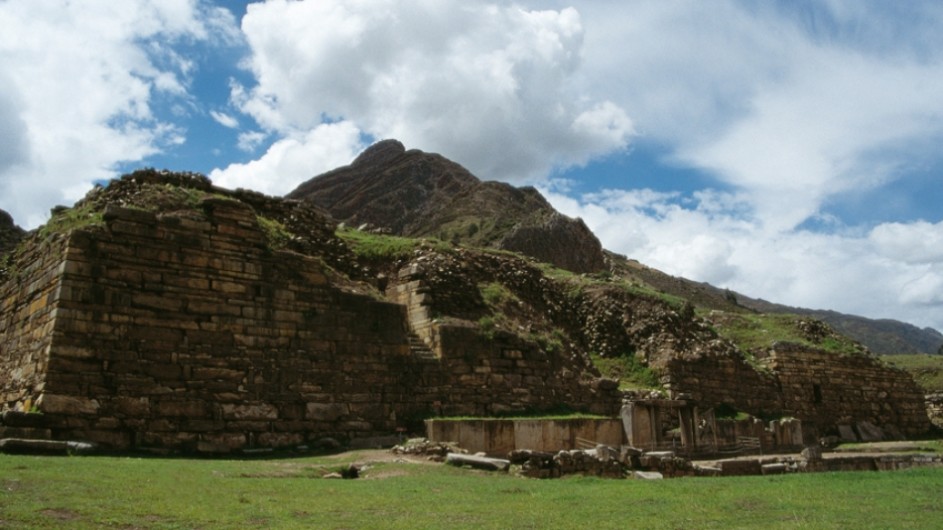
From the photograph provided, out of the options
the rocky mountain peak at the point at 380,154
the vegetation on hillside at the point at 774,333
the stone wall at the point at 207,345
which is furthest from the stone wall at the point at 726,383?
the rocky mountain peak at the point at 380,154

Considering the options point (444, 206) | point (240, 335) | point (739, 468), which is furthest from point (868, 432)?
point (444, 206)

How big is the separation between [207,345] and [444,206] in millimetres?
41046

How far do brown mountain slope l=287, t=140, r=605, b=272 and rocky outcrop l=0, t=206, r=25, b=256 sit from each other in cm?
2334

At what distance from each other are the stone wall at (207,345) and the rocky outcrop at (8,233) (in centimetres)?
772

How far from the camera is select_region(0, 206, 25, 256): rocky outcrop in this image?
72.6 feet

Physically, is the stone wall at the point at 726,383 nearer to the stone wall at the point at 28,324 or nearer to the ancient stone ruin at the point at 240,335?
the ancient stone ruin at the point at 240,335

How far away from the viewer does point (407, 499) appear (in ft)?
30.1

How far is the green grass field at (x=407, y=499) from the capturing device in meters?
7.43

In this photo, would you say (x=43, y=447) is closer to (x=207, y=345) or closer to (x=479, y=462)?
(x=207, y=345)

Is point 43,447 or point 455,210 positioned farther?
point 455,210

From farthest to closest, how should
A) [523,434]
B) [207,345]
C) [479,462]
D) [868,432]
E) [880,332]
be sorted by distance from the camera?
[880,332] < [868,432] < [523,434] < [207,345] < [479,462]

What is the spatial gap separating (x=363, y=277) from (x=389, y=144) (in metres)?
46.7

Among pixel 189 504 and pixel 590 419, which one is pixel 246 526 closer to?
pixel 189 504

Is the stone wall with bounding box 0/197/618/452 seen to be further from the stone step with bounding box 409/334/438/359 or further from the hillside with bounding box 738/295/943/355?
the hillside with bounding box 738/295/943/355
